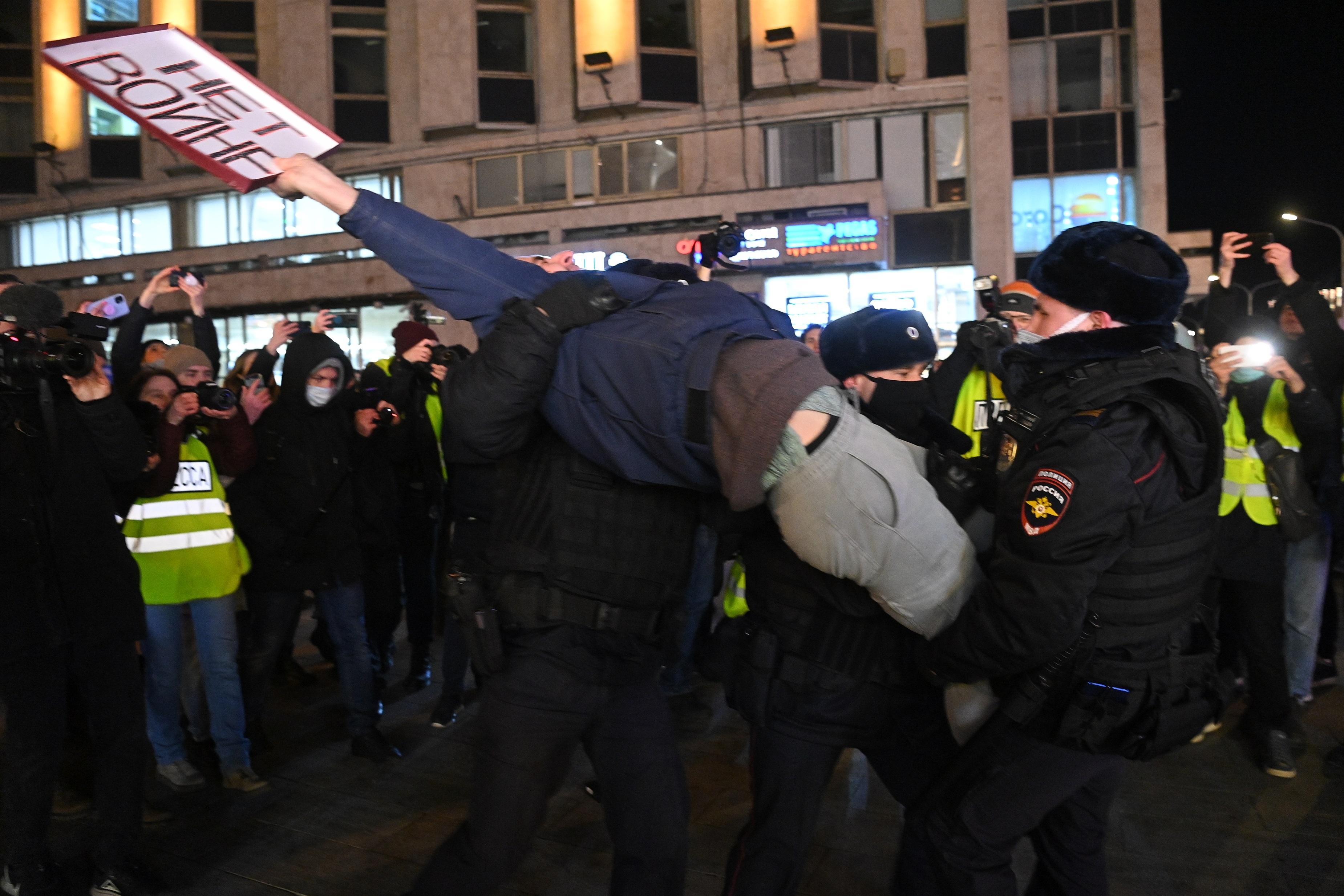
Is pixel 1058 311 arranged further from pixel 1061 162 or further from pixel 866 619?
pixel 1061 162

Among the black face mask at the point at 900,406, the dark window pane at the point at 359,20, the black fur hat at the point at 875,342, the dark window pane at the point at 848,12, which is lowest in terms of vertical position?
the black face mask at the point at 900,406

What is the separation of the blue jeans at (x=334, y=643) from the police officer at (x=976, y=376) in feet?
10.3

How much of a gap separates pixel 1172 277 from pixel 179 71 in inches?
101

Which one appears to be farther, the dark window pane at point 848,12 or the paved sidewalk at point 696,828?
the dark window pane at point 848,12

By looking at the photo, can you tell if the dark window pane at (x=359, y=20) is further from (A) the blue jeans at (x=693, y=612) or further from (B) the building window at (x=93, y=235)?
(A) the blue jeans at (x=693, y=612)

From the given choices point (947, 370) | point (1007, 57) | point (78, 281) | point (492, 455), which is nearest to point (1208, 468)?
point (492, 455)

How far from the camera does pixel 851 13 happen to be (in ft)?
71.6

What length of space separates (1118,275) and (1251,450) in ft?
10.3

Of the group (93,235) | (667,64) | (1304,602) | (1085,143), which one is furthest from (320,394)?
(93,235)

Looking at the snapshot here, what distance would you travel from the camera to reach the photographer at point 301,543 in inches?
184

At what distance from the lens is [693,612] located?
18.0 ft

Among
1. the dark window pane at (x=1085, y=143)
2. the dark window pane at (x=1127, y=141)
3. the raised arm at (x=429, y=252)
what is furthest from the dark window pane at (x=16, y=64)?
the raised arm at (x=429, y=252)

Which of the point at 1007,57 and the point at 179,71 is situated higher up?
the point at 1007,57

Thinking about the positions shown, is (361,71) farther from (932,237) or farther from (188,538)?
(188,538)
